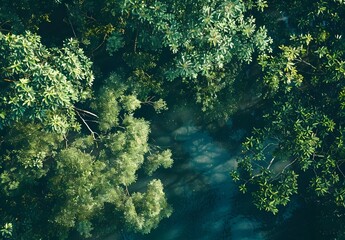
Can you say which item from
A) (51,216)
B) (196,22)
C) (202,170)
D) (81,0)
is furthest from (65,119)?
(202,170)

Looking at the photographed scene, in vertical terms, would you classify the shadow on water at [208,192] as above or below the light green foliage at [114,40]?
below

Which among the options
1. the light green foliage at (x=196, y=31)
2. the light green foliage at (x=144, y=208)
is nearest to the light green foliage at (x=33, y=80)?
the light green foliage at (x=196, y=31)

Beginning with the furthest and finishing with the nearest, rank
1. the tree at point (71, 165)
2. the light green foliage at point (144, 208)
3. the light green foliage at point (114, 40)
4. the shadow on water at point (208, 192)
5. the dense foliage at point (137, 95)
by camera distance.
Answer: the shadow on water at point (208, 192)
the light green foliage at point (144, 208)
the light green foliage at point (114, 40)
the tree at point (71, 165)
the dense foliage at point (137, 95)

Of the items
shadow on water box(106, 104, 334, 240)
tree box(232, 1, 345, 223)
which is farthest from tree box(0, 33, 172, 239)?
tree box(232, 1, 345, 223)

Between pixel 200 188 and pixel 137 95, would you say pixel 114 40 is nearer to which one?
pixel 137 95

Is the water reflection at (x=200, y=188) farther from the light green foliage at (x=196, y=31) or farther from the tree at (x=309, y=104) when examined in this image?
the light green foliage at (x=196, y=31)

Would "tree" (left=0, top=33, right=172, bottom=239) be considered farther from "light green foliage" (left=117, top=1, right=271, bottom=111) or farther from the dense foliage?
"light green foliage" (left=117, top=1, right=271, bottom=111)

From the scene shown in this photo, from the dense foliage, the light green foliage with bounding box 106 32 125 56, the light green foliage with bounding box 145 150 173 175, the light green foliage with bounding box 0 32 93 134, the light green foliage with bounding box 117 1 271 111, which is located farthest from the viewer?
the light green foliage with bounding box 145 150 173 175
